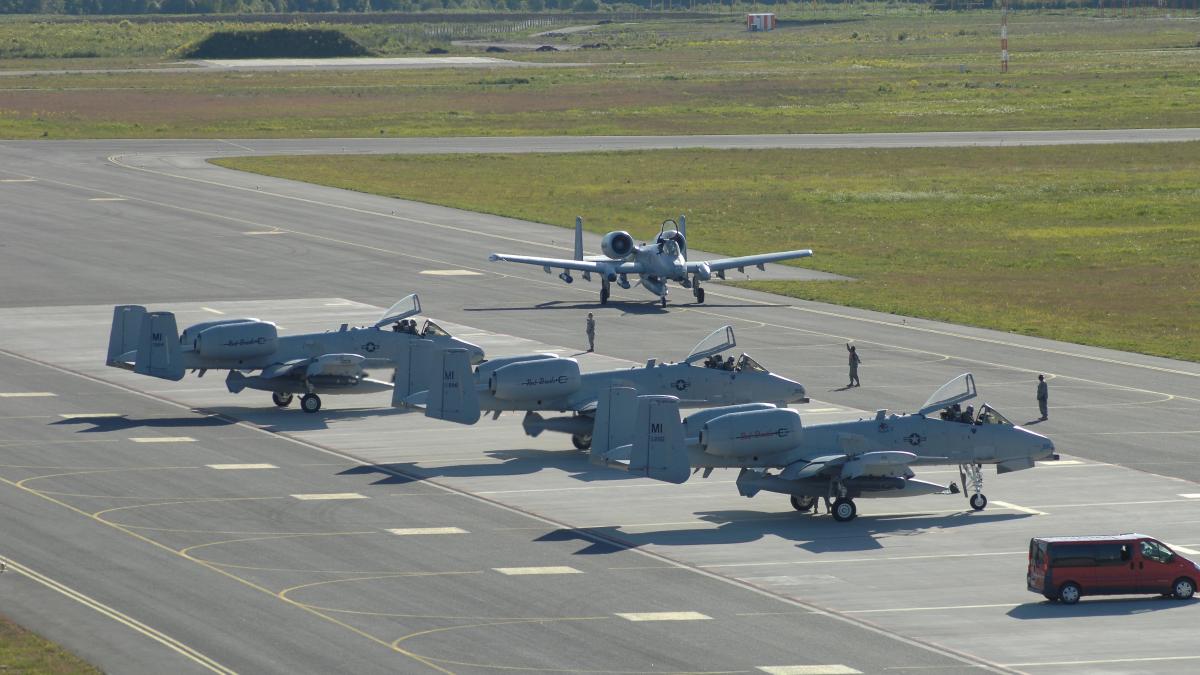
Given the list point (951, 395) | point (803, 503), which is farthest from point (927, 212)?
point (803, 503)

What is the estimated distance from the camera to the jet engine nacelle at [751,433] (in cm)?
4844

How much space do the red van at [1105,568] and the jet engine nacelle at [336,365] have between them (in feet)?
93.4

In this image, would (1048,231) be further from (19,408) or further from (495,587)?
(495,587)

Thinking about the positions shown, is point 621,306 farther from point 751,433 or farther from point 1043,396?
point 751,433

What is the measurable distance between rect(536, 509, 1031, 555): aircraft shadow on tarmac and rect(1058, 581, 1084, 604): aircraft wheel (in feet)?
20.0

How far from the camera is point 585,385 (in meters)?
57.3

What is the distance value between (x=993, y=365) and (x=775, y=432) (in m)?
26.6

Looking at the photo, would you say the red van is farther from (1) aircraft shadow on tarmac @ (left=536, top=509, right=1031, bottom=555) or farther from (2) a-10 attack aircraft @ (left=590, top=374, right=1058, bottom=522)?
(2) a-10 attack aircraft @ (left=590, top=374, right=1058, bottom=522)

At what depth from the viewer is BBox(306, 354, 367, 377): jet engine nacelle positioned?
6228 centimetres

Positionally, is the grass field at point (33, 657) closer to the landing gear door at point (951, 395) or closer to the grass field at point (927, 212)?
the landing gear door at point (951, 395)

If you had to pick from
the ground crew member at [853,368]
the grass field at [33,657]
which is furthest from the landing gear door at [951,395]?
the grass field at [33,657]

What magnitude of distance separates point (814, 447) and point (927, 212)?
75.5 meters

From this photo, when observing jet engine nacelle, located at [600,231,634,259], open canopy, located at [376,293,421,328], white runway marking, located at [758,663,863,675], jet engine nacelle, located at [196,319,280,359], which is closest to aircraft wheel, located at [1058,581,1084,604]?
white runway marking, located at [758,663,863,675]

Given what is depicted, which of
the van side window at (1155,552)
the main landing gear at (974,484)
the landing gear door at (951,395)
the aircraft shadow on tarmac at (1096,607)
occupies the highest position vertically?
the landing gear door at (951,395)
